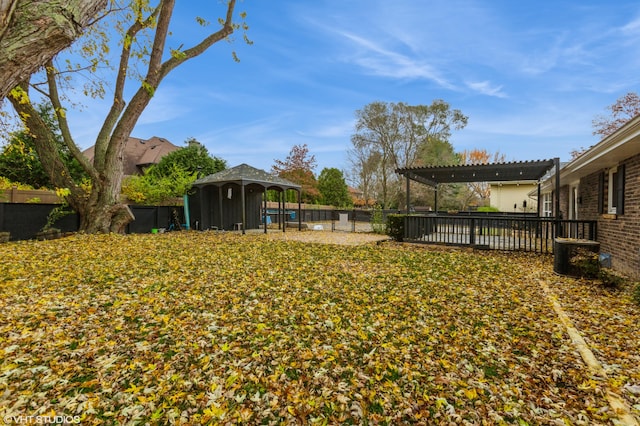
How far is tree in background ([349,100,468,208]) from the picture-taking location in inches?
963

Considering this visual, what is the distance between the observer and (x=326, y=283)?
4.71m

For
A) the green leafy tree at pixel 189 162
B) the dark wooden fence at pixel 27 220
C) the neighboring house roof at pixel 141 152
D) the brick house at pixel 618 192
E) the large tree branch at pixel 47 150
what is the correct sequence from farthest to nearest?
the neighboring house roof at pixel 141 152
the green leafy tree at pixel 189 162
the large tree branch at pixel 47 150
the dark wooden fence at pixel 27 220
the brick house at pixel 618 192

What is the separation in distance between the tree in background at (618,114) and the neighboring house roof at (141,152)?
30.2 metres

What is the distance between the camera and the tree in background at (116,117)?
822 centimetres

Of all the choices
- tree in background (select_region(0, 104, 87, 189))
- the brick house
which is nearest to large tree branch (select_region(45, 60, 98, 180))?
tree in background (select_region(0, 104, 87, 189))

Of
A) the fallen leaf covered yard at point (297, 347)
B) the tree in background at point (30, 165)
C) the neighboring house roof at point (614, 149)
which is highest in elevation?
the tree in background at point (30, 165)

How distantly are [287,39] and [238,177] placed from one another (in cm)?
546

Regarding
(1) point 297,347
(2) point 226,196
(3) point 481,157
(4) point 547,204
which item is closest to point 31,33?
(1) point 297,347

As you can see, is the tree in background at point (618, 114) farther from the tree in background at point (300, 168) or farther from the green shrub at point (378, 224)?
the tree in background at point (300, 168)

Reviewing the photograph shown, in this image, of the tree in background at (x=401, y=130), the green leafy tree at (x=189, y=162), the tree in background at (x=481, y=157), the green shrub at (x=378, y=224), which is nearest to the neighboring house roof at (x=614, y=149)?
the green shrub at (x=378, y=224)

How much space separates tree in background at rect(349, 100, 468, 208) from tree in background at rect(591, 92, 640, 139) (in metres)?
8.46

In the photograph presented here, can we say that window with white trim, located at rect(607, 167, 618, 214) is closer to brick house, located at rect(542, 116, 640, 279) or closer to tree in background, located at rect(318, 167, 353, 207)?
brick house, located at rect(542, 116, 640, 279)

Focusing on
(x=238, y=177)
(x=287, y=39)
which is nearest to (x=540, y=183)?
(x=287, y=39)

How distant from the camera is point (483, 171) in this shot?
10391mm
